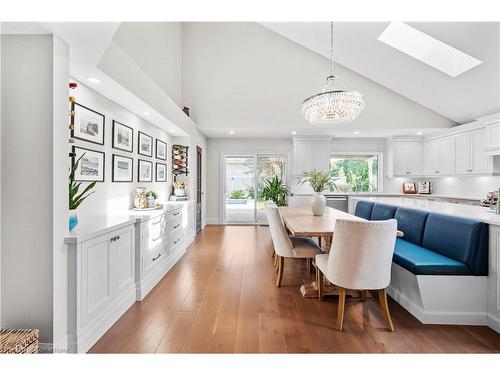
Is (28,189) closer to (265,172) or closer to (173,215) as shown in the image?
(173,215)

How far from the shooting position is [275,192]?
6.86m

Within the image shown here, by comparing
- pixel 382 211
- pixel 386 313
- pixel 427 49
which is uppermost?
pixel 427 49

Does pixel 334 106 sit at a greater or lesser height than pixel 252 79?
lesser

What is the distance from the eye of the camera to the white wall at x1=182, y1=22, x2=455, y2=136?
19.5 ft

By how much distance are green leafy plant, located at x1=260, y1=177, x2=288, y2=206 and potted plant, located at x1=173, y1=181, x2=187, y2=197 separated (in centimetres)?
255

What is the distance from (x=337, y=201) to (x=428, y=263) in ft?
15.0

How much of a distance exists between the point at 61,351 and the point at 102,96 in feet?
7.66

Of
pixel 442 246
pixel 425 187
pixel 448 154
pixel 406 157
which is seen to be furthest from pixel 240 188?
pixel 442 246

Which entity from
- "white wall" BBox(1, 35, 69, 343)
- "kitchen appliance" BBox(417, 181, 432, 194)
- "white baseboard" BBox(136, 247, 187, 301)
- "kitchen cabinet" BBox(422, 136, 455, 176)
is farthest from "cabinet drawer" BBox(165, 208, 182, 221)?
"kitchen appliance" BBox(417, 181, 432, 194)

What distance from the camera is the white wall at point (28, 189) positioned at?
63.1 inches

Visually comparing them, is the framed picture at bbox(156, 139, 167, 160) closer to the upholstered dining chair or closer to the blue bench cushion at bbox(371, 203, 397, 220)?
the upholstered dining chair
